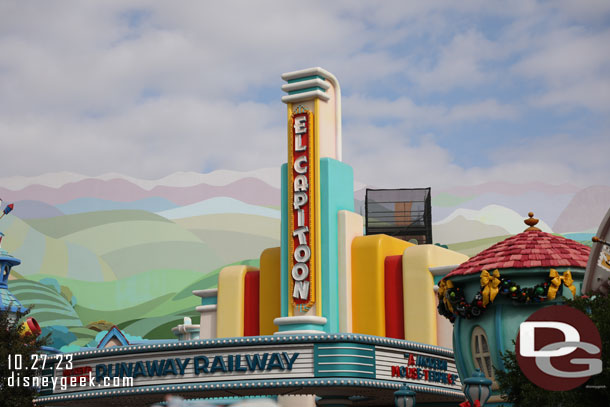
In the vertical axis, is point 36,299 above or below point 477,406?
above

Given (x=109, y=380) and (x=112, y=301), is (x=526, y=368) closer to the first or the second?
(x=109, y=380)

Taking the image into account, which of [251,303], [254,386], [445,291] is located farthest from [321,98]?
[445,291]

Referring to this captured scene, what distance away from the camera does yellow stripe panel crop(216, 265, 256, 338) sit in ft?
126

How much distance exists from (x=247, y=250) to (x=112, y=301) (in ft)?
56.1

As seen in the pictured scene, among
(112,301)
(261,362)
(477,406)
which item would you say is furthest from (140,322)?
(477,406)

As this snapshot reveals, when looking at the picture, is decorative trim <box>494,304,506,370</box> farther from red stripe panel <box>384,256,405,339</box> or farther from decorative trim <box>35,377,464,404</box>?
red stripe panel <box>384,256,405,339</box>

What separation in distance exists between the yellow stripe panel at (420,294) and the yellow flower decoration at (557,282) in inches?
456

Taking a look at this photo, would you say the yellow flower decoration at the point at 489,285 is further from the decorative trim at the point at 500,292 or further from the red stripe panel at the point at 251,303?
the red stripe panel at the point at 251,303

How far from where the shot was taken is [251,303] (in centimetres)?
3875

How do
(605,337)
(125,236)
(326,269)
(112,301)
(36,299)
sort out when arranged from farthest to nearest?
1. (125,236)
2. (112,301)
3. (36,299)
4. (326,269)
5. (605,337)

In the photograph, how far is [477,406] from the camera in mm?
19359

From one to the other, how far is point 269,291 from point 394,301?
5.50 metres

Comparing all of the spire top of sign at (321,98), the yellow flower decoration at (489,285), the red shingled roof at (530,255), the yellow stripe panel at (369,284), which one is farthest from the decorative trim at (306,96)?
the yellow flower decoration at (489,285)

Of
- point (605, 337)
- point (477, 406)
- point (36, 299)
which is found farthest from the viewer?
point (36, 299)
